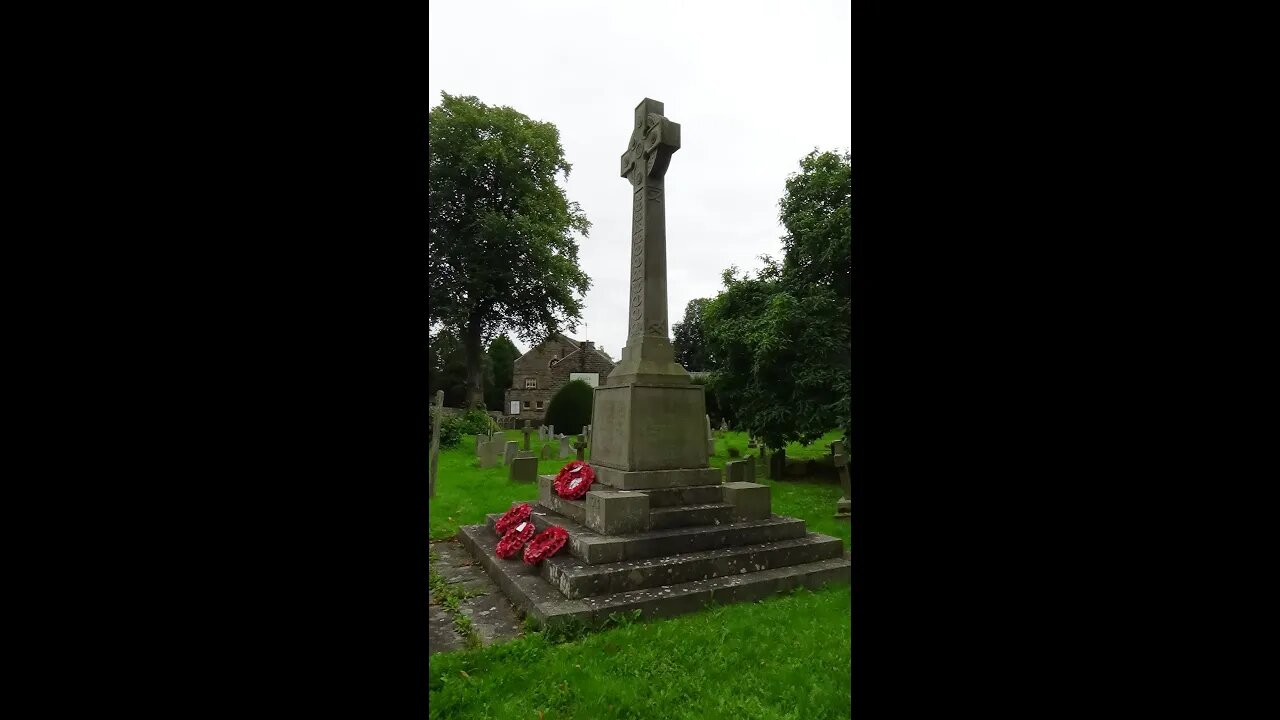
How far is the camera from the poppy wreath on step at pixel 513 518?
22.5ft

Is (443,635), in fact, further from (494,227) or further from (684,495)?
(494,227)

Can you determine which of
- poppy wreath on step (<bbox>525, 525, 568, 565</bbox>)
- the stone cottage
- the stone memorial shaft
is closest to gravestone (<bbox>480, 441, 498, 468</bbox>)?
the stone memorial shaft

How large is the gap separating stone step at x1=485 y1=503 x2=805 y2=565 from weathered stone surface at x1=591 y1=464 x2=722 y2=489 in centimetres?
58

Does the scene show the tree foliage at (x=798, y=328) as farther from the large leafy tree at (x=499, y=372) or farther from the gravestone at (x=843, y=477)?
the large leafy tree at (x=499, y=372)

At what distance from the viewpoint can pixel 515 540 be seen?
6.28m

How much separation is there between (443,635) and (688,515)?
274 centimetres

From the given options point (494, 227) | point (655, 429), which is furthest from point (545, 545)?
point (494, 227)

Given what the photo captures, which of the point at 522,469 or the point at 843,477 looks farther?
the point at 522,469

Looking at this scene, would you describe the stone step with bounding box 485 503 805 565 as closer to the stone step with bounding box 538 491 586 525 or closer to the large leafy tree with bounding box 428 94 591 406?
the stone step with bounding box 538 491 586 525

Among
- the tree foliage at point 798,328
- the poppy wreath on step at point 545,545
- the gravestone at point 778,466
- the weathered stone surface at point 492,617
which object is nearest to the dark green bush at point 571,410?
the gravestone at point 778,466

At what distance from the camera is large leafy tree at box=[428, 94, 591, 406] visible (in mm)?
24719

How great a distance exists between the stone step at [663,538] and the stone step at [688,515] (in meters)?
0.07
